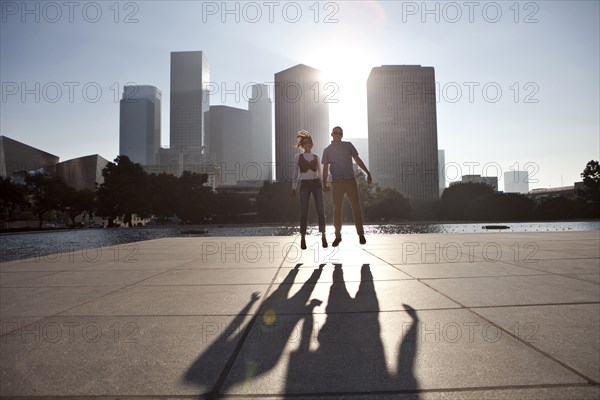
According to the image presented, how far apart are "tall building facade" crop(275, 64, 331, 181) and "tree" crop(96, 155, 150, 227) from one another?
285 ft

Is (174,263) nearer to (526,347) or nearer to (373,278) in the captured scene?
(373,278)

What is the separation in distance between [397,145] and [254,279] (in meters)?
150

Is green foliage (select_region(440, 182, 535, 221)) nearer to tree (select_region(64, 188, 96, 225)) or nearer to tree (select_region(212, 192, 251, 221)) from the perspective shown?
tree (select_region(212, 192, 251, 221))

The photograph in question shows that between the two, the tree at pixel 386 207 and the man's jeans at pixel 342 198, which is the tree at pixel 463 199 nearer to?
the tree at pixel 386 207

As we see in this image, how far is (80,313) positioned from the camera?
2898 millimetres

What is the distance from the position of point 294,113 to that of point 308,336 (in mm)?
167027

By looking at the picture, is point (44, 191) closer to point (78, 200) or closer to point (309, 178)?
point (78, 200)

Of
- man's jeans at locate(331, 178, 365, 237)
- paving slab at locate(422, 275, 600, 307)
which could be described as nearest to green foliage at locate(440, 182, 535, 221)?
man's jeans at locate(331, 178, 365, 237)

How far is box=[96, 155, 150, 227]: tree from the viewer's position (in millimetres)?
57969

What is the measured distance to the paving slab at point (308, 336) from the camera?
1.61 meters

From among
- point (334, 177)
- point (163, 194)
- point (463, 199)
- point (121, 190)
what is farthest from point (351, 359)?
point (463, 199)

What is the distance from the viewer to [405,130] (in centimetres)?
14700

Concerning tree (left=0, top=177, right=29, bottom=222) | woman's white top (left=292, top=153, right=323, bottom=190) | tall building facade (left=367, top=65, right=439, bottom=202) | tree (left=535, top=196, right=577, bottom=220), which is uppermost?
tall building facade (left=367, top=65, right=439, bottom=202)

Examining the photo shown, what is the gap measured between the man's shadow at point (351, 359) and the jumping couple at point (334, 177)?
356 cm
